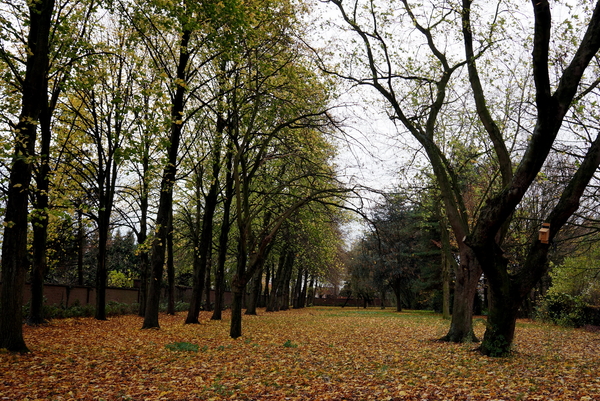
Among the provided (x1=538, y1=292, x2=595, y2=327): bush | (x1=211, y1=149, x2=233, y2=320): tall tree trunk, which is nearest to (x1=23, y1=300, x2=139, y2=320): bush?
(x1=211, y1=149, x2=233, y2=320): tall tree trunk

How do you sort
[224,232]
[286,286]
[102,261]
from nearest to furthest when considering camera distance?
1. [102,261]
2. [224,232]
3. [286,286]

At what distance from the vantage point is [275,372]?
732cm

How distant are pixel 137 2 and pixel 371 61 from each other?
6158mm

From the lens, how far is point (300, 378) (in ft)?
22.6

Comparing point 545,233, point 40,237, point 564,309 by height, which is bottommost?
point 564,309

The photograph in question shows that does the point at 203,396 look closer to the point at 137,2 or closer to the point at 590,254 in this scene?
the point at 137,2

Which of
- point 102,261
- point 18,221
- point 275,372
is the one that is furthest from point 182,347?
point 102,261

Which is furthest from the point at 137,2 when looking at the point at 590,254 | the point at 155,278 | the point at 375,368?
the point at 590,254

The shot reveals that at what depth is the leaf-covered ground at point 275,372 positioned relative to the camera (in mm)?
5750

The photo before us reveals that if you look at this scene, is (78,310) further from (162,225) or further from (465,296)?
(465,296)

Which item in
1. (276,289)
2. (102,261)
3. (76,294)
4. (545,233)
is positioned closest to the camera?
(545,233)

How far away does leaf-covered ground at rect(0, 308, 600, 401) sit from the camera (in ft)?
18.9

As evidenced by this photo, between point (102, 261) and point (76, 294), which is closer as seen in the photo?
point (102, 261)

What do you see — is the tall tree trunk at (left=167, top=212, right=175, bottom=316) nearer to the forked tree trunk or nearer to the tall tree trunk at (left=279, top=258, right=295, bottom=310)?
the forked tree trunk
